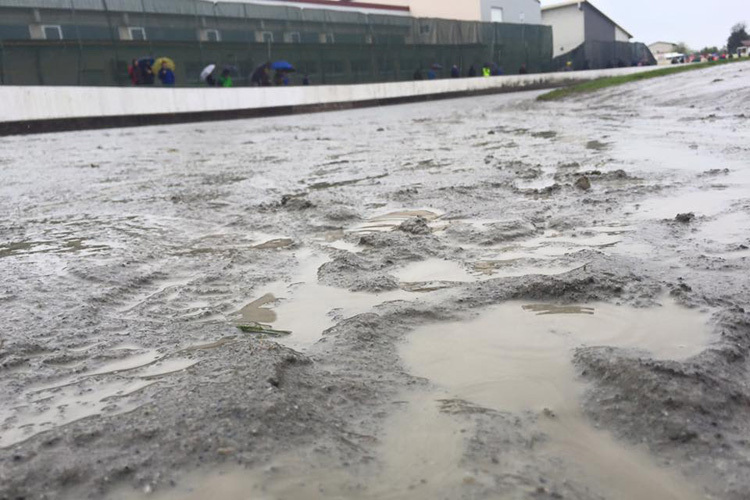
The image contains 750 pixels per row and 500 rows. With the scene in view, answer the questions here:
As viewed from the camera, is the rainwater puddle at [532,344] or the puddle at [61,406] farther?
the rainwater puddle at [532,344]

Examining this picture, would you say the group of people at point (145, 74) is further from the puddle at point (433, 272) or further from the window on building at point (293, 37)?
the puddle at point (433, 272)

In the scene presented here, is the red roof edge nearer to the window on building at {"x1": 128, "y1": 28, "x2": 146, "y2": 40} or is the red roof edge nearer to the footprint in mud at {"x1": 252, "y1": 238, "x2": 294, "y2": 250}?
the window on building at {"x1": 128, "y1": 28, "x2": 146, "y2": 40}

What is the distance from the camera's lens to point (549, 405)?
4.48 ft

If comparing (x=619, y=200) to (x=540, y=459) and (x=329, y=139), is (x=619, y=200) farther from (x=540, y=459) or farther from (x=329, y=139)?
(x=329, y=139)

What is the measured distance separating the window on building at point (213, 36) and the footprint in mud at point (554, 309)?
20.9 meters

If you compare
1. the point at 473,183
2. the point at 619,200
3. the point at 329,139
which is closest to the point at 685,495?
the point at 619,200

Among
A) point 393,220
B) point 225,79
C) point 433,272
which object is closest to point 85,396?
point 433,272

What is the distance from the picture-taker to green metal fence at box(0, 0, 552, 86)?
1605 centimetres

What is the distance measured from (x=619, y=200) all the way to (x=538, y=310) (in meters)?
1.63

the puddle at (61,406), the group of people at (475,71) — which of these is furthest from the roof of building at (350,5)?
the puddle at (61,406)

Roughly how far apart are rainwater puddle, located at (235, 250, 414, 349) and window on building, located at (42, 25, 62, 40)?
55.1 ft

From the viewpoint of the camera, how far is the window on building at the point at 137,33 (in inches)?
740

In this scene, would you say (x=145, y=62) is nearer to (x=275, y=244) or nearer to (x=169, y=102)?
(x=169, y=102)

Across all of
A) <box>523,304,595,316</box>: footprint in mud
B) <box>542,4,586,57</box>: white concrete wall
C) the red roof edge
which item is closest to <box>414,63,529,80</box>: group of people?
the red roof edge
